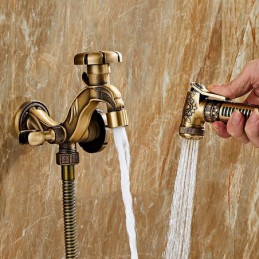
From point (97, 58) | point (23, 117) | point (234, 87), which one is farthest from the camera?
point (234, 87)

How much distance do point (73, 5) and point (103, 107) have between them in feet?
0.56

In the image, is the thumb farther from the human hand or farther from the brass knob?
the brass knob

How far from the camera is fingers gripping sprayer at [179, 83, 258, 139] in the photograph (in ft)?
2.90

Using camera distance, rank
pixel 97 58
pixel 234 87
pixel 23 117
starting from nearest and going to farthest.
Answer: pixel 97 58
pixel 23 117
pixel 234 87

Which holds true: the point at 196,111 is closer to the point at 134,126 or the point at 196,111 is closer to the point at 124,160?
the point at 124,160

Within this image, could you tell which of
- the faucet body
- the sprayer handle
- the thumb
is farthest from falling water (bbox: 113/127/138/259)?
the thumb

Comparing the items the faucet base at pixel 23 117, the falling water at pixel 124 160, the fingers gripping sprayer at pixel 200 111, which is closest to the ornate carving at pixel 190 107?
the fingers gripping sprayer at pixel 200 111

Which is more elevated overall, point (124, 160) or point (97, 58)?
point (97, 58)

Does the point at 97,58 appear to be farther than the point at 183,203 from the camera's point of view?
No

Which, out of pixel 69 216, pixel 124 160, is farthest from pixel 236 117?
pixel 69 216

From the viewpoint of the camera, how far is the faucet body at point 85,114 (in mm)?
820

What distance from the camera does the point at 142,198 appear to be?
3.80 feet

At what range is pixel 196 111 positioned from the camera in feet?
2.96

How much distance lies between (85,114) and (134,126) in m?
0.25
